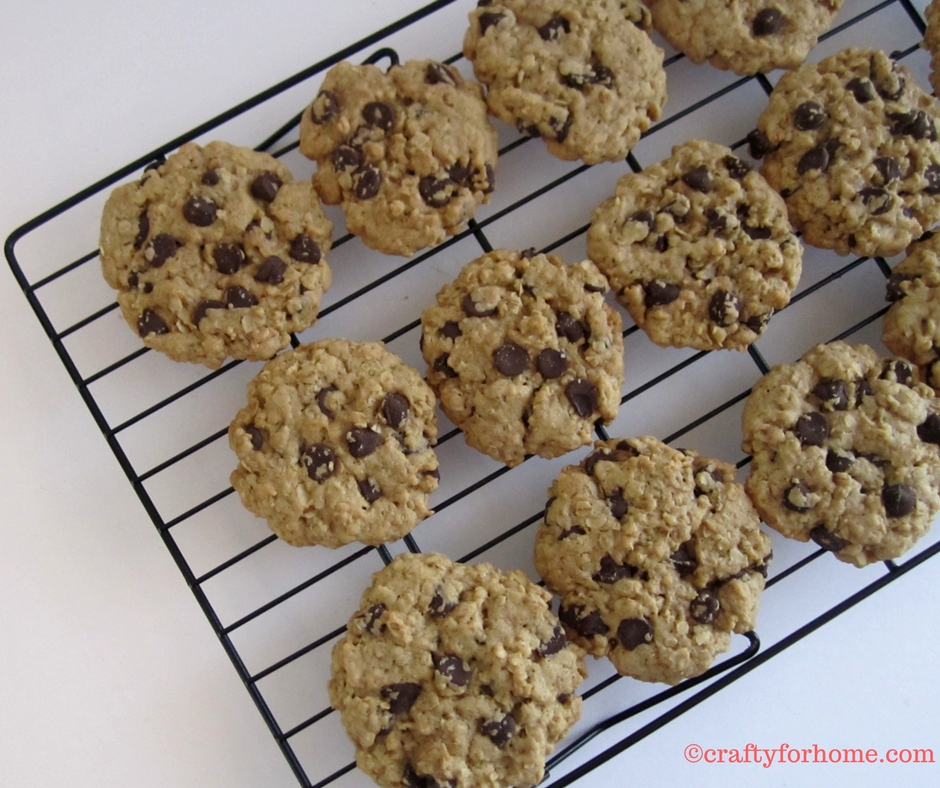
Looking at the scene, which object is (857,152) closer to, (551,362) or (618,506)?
(551,362)

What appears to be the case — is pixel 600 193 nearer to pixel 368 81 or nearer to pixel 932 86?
pixel 368 81

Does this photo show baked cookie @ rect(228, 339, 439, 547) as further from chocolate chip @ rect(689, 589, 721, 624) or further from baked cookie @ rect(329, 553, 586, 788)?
chocolate chip @ rect(689, 589, 721, 624)

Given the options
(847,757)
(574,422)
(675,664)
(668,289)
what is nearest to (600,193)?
(668,289)

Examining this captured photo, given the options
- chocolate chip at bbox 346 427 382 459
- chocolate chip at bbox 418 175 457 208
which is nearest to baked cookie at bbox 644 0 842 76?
chocolate chip at bbox 418 175 457 208

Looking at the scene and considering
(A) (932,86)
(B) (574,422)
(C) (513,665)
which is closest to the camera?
(C) (513,665)

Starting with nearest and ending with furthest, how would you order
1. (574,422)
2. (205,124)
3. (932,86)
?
1. (574,422)
2. (205,124)
3. (932,86)

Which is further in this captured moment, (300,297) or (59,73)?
(59,73)

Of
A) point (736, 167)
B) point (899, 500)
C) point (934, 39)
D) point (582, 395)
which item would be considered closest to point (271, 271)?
point (582, 395)
